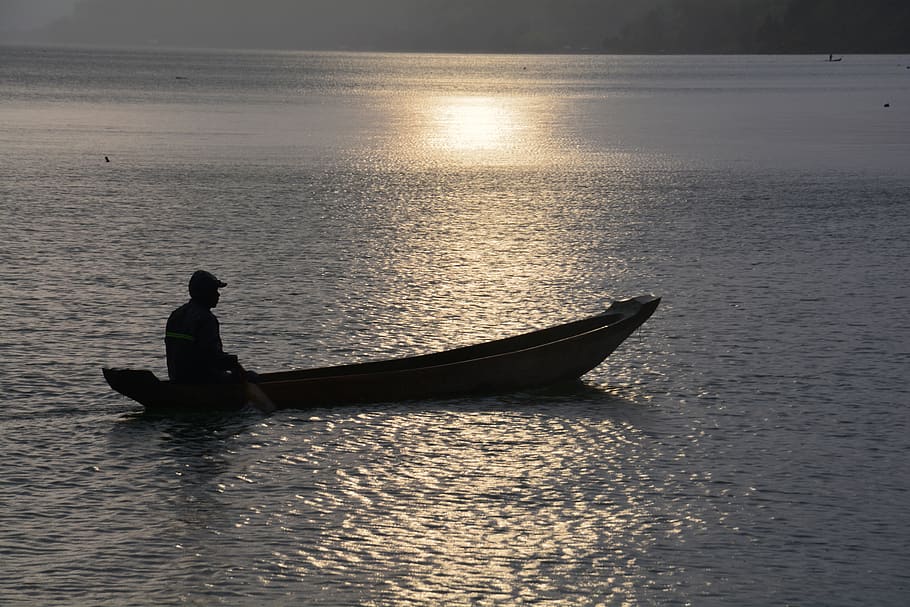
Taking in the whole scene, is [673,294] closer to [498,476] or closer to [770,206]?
[498,476]

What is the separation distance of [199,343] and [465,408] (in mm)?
4792

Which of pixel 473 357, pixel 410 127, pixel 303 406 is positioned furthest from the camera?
pixel 410 127

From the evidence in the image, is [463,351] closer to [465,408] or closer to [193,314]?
[465,408]

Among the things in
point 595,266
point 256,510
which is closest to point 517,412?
point 256,510

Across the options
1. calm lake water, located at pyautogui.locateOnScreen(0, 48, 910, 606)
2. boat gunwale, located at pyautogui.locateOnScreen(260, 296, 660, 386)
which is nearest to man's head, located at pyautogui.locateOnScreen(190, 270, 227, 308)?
boat gunwale, located at pyautogui.locateOnScreen(260, 296, 660, 386)

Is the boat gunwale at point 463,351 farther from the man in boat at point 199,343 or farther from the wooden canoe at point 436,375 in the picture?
the man in boat at point 199,343

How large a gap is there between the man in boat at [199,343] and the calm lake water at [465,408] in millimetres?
772

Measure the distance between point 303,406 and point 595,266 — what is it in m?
17.1

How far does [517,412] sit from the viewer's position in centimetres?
2380

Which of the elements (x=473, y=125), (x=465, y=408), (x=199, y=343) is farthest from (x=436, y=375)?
(x=473, y=125)

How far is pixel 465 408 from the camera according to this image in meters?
23.8

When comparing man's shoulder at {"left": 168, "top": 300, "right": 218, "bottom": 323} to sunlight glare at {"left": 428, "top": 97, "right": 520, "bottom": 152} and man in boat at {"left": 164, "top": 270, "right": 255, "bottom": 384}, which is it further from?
sunlight glare at {"left": 428, "top": 97, "right": 520, "bottom": 152}

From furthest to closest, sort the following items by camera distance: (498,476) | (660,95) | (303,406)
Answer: (660,95) < (303,406) < (498,476)

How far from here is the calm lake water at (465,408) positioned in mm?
16688
